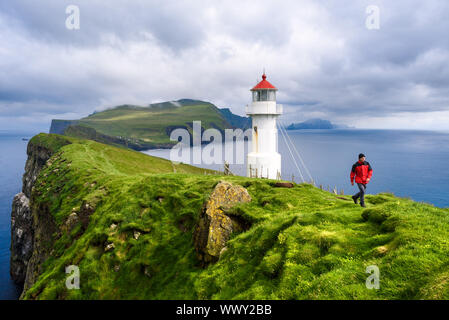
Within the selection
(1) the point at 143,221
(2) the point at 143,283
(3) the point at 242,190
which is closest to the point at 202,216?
(3) the point at 242,190

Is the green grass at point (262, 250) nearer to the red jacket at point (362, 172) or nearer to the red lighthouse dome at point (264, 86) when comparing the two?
the red jacket at point (362, 172)

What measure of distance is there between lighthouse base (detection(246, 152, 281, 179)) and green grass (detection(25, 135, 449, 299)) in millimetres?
14832

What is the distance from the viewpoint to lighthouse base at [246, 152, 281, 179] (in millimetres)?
35406

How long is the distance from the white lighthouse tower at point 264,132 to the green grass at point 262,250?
49.6 ft

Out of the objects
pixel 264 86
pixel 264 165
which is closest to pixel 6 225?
pixel 264 165

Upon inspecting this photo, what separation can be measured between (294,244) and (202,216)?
5.62 metres

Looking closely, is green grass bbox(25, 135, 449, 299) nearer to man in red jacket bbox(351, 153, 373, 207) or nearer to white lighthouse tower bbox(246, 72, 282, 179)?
man in red jacket bbox(351, 153, 373, 207)

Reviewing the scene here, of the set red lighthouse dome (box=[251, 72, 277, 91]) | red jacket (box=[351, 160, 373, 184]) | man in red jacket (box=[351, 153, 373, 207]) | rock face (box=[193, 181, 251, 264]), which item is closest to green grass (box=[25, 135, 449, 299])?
rock face (box=[193, 181, 251, 264])

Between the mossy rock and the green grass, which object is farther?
the mossy rock

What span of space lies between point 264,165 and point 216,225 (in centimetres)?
2360

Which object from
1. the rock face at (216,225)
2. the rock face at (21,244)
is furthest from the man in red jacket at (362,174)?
the rock face at (21,244)

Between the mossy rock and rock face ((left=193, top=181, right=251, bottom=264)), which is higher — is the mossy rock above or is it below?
above

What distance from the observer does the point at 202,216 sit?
1363cm
